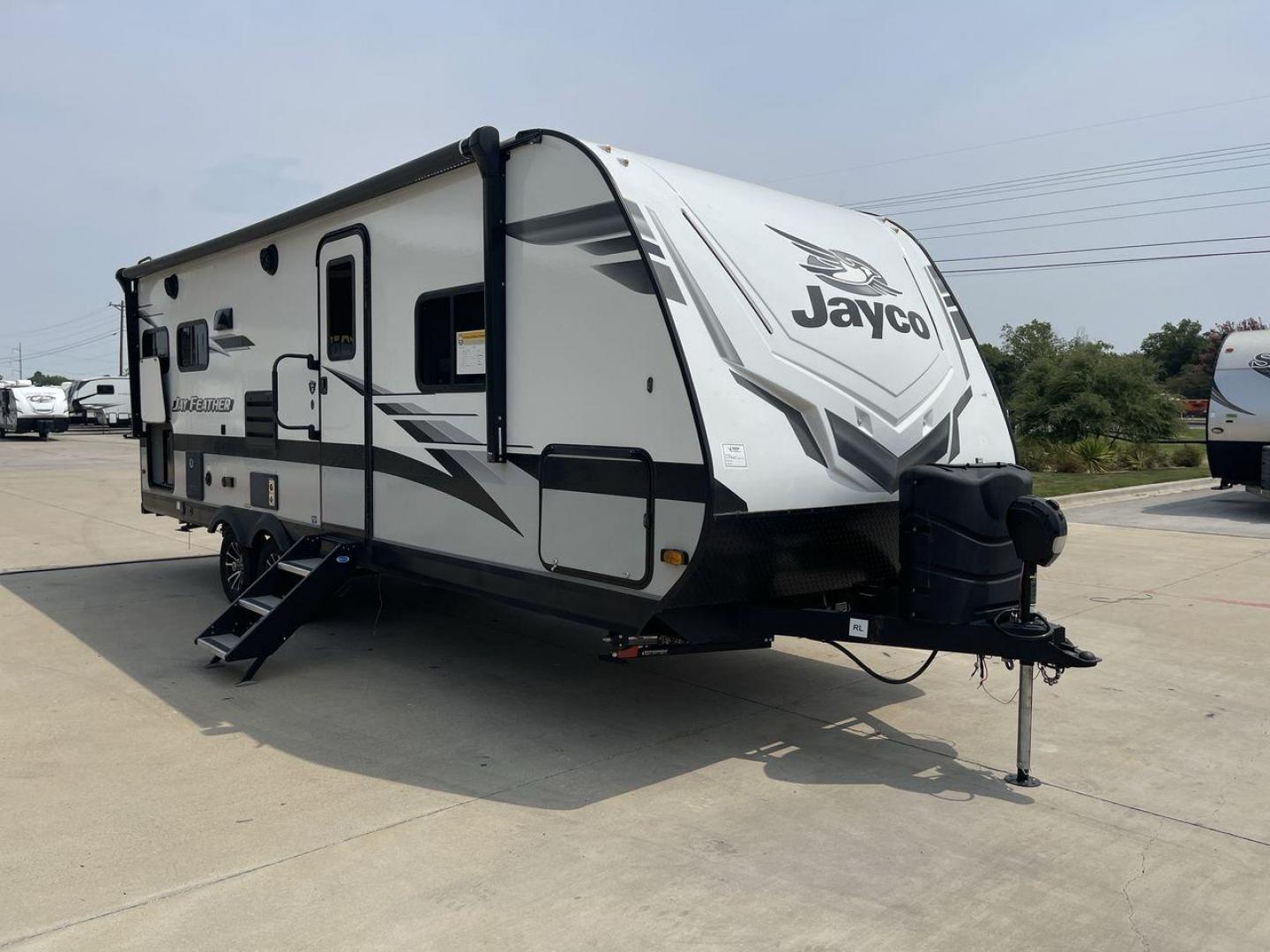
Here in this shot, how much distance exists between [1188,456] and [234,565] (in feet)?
71.8

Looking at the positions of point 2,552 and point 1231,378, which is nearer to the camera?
point 2,552

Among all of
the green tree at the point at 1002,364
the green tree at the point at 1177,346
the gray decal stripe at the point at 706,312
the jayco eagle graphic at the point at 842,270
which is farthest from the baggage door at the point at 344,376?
the green tree at the point at 1177,346

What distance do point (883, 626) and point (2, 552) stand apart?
10.5m

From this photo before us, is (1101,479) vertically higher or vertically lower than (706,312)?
lower

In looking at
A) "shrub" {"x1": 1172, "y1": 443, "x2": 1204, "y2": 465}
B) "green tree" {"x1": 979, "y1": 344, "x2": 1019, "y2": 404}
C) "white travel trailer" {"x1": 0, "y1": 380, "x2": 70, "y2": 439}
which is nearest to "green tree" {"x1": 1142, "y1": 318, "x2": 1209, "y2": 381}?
"green tree" {"x1": 979, "y1": 344, "x2": 1019, "y2": 404}

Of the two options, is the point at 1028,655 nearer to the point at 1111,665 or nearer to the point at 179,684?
the point at 1111,665

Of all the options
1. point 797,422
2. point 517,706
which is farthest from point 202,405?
point 797,422

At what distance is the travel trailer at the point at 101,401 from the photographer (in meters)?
45.0

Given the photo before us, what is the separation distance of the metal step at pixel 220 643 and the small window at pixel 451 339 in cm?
204

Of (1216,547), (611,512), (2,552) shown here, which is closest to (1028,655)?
(611,512)

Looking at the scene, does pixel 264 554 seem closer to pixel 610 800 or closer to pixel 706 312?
pixel 610 800

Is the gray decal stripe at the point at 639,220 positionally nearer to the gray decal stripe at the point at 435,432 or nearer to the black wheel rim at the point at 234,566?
the gray decal stripe at the point at 435,432

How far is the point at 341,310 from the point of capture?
6914mm

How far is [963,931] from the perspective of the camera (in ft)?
11.3
